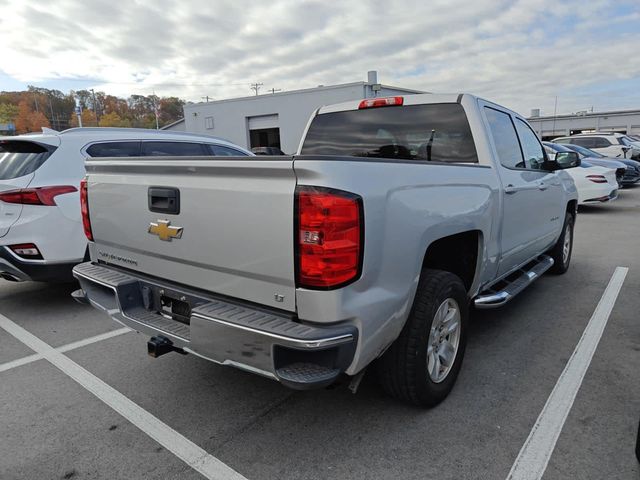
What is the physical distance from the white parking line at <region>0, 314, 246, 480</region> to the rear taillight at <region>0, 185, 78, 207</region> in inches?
48.9

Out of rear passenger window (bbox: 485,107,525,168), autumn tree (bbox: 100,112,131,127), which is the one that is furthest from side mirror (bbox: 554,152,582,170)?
autumn tree (bbox: 100,112,131,127)

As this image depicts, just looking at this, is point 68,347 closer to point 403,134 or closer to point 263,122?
point 403,134

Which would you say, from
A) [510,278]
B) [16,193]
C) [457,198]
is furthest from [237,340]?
[16,193]

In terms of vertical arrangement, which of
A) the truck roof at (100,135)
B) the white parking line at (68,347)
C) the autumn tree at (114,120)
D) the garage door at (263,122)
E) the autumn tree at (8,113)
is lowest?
the white parking line at (68,347)

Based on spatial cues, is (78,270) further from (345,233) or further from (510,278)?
(510,278)

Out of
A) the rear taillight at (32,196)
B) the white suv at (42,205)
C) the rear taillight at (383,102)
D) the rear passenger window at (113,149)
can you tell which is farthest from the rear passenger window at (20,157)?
the rear taillight at (383,102)

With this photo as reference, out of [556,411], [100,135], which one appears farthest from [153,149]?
[556,411]

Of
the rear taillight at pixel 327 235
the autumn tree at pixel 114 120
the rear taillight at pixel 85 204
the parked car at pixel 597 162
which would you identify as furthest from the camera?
the autumn tree at pixel 114 120

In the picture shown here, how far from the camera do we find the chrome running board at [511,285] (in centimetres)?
336

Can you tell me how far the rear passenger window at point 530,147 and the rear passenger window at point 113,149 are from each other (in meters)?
4.13

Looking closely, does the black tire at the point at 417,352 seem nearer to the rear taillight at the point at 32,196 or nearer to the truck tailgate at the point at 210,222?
the truck tailgate at the point at 210,222

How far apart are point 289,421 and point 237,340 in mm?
905

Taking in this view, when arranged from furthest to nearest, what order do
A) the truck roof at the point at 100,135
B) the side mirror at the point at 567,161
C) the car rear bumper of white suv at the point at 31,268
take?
the side mirror at the point at 567,161 < the truck roof at the point at 100,135 < the car rear bumper of white suv at the point at 31,268

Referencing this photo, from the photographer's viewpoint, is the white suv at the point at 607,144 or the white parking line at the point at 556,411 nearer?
the white parking line at the point at 556,411
